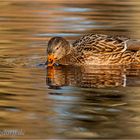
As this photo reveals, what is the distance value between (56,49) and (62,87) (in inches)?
89.4

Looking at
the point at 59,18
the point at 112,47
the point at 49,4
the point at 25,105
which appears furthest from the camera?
the point at 49,4

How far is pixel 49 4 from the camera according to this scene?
20875 millimetres

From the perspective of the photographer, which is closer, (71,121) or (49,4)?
(71,121)

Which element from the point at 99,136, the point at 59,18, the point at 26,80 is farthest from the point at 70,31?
the point at 99,136

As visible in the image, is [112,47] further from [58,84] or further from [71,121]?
[71,121]

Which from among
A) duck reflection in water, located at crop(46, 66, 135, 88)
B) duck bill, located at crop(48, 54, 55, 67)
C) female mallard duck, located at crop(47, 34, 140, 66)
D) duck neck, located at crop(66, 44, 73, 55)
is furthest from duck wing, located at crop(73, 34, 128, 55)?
duck bill, located at crop(48, 54, 55, 67)

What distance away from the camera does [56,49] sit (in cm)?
1316

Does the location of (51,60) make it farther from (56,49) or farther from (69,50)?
(69,50)

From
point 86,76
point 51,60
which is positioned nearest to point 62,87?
point 86,76

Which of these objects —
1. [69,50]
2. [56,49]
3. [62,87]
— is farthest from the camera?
[69,50]

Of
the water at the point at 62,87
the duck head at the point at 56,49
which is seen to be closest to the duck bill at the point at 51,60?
the duck head at the point at 56,49

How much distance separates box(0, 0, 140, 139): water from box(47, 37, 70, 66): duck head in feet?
0.63

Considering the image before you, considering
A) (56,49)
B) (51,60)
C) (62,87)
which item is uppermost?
(56,49)

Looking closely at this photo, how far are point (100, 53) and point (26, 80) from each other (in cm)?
226
